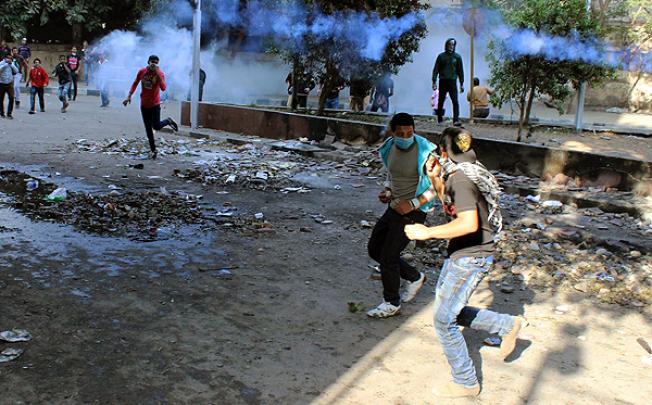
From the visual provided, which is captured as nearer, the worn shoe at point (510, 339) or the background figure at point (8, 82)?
the worn shoe at point (510, 339)

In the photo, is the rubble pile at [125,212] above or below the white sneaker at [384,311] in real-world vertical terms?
above

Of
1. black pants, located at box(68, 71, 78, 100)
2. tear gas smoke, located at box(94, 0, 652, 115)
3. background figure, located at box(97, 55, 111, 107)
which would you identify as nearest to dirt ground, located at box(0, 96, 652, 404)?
tear gas smoke, located at box(94, 0, 652, 115)

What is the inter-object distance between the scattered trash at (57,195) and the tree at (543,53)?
7100mm

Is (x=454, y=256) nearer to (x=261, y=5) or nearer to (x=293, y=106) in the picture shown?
(x=293, y=106)

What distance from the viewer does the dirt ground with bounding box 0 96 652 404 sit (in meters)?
3.46

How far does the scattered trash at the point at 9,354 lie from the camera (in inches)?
139

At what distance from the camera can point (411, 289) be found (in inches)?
188

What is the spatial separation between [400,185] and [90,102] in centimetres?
1961

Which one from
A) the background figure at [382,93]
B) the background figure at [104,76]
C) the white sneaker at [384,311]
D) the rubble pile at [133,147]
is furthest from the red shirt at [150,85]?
the background figure at [104,76]

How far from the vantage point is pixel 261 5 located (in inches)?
664

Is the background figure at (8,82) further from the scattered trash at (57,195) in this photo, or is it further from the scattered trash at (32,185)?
the scattered trash at (57,195)

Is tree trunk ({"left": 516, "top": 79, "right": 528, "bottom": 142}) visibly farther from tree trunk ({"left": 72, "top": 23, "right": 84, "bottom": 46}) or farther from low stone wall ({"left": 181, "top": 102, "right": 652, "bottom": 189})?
tree trunk ({"left": 72, "top": 23, "right": 84, "bottom": 46})

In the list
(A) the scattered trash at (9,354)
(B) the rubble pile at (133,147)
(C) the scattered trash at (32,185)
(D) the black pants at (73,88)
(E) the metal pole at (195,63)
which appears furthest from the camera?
(D) the black pants at (73,88)

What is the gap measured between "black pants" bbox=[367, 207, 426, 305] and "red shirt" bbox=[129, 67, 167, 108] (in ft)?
23.6
